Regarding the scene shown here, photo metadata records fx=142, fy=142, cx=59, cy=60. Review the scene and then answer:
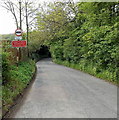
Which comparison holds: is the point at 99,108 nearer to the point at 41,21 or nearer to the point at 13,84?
the point at 13,84

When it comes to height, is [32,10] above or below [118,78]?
above

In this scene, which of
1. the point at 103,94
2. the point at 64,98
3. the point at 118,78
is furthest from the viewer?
the point at 118,78

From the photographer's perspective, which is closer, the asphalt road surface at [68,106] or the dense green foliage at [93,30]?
the asphalt road surface at [68,106]

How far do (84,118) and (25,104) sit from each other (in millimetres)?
2177

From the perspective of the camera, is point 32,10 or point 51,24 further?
point 51,24

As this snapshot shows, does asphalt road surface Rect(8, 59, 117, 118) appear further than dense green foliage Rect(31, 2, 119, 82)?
No

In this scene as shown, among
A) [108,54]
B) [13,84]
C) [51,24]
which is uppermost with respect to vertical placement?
[51,24]

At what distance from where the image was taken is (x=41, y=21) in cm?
1571

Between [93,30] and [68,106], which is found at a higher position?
[93,30]

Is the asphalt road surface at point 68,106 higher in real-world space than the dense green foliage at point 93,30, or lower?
lower

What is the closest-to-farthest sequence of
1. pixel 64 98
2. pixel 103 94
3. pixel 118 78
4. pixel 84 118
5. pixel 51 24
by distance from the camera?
1. pixel 84 118
2. pixel 64 98
3. pixel 103 94
4. pixel 118 78
5. pixel 51 24

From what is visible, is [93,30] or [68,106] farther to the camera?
[93,30]

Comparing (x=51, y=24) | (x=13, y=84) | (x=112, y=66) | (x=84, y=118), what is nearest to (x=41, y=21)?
(x=51, y=24)

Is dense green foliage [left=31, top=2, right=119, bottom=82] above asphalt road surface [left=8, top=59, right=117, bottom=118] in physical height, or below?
above
